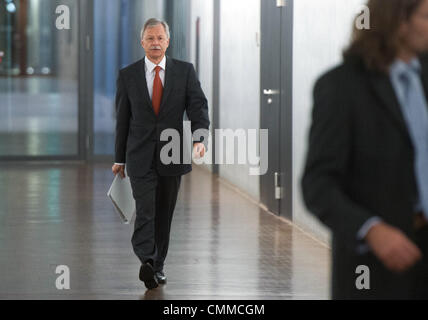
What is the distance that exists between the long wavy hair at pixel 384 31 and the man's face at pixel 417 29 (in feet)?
0.03

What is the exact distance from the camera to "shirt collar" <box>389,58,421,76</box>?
225 centimetres

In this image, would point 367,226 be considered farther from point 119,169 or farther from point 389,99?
point 119,169

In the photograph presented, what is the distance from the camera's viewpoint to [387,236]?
7.02 feet

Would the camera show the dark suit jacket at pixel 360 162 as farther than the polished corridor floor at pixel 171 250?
No

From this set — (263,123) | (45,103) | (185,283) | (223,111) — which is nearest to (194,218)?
(263,123)

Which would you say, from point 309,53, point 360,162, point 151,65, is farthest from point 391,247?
point 309,53

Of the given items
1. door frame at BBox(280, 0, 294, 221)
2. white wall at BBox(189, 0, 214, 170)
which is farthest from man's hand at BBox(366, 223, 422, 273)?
white wall at BBox(189, 0, 214, 170)

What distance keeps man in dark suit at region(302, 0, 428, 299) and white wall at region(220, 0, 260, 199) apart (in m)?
7.16

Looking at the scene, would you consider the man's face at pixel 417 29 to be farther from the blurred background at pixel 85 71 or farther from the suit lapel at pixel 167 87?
the blurred background at pixel 85 71

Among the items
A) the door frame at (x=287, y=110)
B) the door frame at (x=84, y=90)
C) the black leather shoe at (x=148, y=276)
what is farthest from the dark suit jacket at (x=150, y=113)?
the door frame at (x=84, y=90)

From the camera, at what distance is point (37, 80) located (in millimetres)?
13039

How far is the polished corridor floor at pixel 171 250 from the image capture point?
5445 mm

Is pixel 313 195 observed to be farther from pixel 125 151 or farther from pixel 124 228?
pixel 124 228

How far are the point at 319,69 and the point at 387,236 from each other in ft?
16.9
